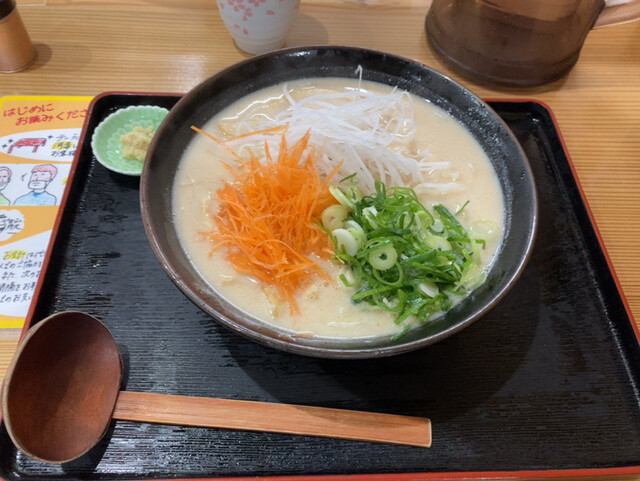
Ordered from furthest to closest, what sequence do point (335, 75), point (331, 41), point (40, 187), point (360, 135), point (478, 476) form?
point (331, 41)
point (335, 75)
point (40, 187)
point (360, 135)
point (478, 476)

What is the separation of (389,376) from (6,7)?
7.01 feet

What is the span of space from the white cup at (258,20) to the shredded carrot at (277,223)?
0.98 metres

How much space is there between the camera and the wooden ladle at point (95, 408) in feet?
3.71

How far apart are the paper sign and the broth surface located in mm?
547

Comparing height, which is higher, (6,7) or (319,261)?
(6,7)

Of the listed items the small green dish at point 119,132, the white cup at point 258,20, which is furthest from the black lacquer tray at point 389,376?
the white cup at point 258,20

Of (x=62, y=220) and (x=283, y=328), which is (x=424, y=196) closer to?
(x=283, y=328)

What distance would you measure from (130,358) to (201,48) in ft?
5.59

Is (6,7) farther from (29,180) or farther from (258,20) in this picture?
(258,20)

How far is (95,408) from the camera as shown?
118cm

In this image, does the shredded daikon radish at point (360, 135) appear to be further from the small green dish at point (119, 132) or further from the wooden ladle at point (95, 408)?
the wooden ladle at point (95, 408)

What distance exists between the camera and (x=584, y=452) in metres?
1.21

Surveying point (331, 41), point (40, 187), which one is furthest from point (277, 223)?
point (331, 41)

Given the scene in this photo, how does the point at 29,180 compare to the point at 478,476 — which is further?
the point at 29,180
